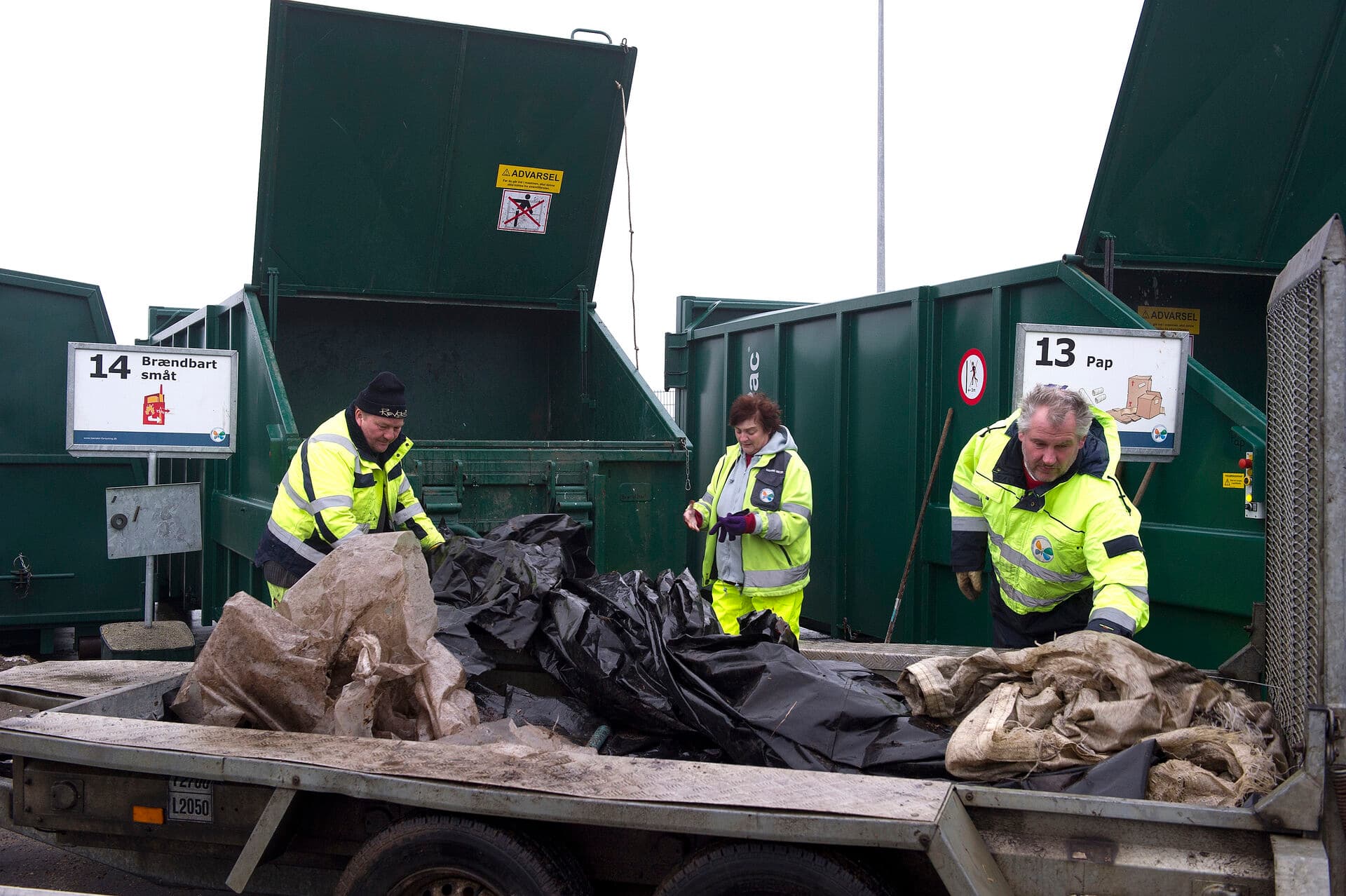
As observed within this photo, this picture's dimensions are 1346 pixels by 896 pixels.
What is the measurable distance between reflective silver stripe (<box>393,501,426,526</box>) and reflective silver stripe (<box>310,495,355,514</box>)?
0.38 meters

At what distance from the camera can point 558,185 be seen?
646cm

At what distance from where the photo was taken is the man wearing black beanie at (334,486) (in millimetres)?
4004

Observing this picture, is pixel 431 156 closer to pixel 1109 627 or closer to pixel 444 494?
pixel 444 494

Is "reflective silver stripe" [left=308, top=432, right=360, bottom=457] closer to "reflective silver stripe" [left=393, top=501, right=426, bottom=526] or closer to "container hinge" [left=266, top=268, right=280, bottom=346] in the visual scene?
"reflective silver stripe" [left=393, top=501, right=426, bottom=526]

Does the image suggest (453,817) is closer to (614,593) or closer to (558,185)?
(614,593)

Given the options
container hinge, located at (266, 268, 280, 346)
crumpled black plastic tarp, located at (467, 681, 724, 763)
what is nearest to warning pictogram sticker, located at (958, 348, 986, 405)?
crumpled black plastic tarp, located at (467, 681, 724, 763)

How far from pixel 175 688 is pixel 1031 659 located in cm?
249

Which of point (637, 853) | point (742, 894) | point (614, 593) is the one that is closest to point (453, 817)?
point (637, 853)

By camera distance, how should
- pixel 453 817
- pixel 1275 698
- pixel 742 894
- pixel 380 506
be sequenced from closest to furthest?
pixel 742 894 → pixel 453 817 → pixel 1275 698 → pixel 380 506

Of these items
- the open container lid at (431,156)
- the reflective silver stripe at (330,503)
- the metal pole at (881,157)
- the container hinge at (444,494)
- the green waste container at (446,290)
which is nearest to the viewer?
the reflective silver stripe at (330,503)

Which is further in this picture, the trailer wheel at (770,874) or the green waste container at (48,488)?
the green waste container at (48,488)

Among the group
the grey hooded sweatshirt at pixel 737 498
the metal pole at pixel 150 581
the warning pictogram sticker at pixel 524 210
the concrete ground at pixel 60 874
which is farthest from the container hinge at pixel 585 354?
the concrete ground at pixel 60 874

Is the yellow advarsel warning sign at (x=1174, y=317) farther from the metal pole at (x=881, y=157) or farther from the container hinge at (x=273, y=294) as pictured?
the metal pole at (x=881, y=157)

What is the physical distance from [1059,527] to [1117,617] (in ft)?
1.31
